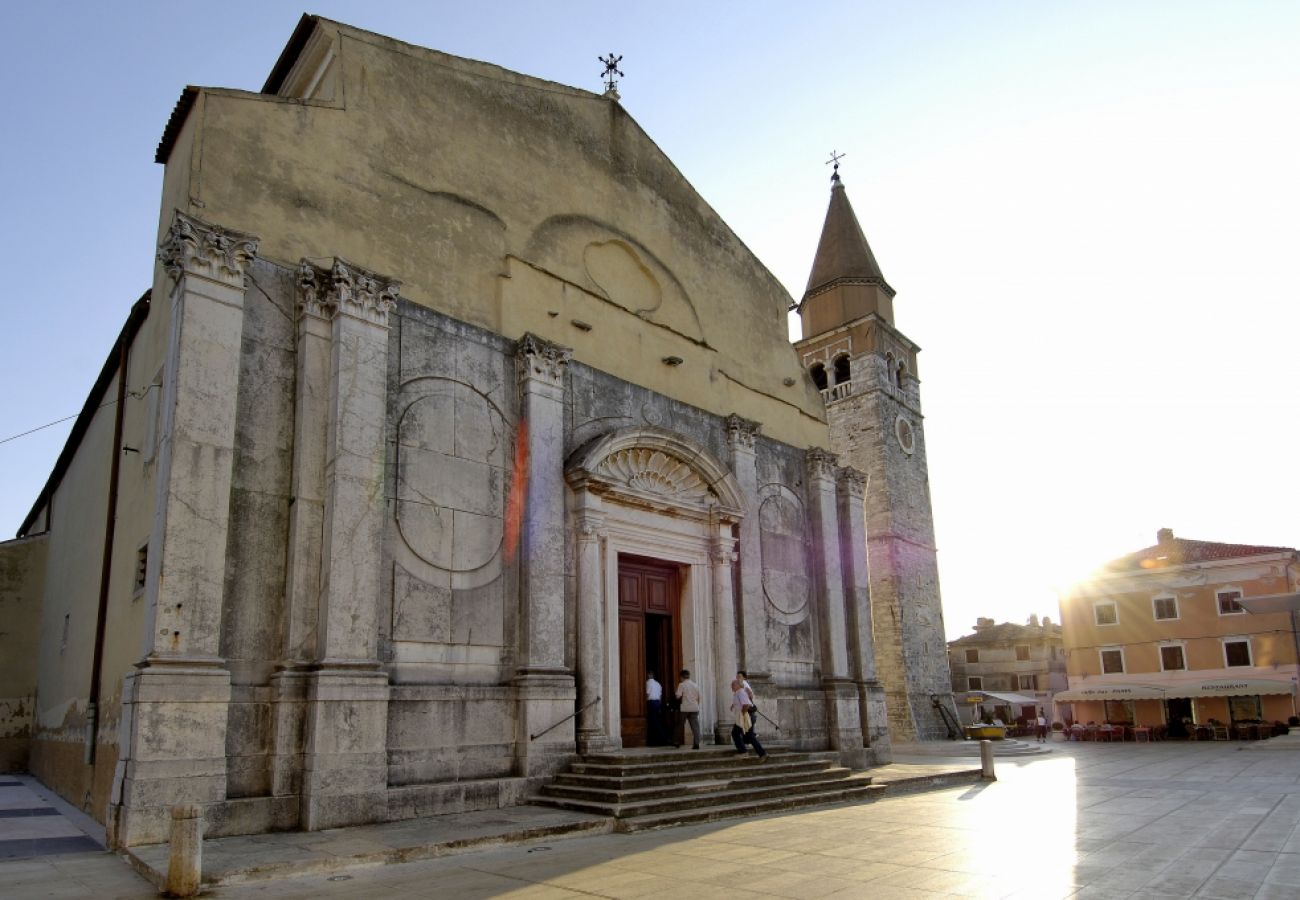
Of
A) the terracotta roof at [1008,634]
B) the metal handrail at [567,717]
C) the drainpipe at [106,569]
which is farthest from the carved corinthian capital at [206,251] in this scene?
the terracotta roof at [1008,634]

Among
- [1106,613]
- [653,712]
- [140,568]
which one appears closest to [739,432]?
[653,712]

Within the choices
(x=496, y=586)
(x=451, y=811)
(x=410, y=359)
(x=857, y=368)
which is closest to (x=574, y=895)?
(x=451, y=811)

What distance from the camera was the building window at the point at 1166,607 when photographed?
36656 millimetres

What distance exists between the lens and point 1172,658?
119 feet

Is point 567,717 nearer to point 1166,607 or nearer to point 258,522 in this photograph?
point 258,522

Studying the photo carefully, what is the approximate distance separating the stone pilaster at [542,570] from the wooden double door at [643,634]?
1.78 metres

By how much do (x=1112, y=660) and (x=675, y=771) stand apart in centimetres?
3227

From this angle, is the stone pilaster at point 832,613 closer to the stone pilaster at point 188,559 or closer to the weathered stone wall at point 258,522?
the weathered stone wall at point 258,522

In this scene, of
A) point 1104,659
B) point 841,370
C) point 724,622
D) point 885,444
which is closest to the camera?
point 724,622

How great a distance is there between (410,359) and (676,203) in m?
7.69

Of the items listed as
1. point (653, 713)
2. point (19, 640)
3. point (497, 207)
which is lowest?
point (653, 713)

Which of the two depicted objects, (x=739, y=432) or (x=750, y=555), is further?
(x=739, y=432)

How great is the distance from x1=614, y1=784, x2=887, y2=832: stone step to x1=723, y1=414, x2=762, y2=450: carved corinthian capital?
6270mm

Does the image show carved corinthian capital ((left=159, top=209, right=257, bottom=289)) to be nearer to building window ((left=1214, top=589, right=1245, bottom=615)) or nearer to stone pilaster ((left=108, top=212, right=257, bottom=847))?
stone pilaster ((left=108, top=212, right=257, bottom=847))
